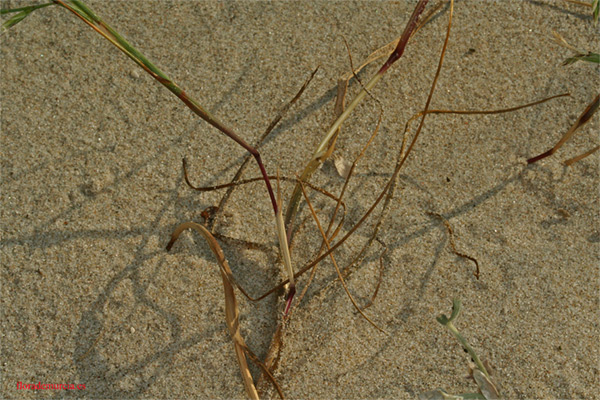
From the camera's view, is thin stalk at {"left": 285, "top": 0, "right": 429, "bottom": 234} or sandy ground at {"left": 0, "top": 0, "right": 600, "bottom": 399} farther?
sandy ground at {"left": 0, "top": 0, "right": 600, "bottom": 399}

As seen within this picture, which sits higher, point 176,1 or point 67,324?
point 176,1

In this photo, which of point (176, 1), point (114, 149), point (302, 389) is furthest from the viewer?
point (176, 1)

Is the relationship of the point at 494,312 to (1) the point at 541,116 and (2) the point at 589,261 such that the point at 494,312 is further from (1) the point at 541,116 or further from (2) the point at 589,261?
(1) the point at 541,116

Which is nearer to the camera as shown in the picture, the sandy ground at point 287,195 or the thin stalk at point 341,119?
the thin stalk at point 341,119

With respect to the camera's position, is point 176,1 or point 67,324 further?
point 176,1

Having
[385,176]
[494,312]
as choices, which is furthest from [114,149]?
[494,312]

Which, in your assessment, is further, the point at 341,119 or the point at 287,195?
the point at 287,195

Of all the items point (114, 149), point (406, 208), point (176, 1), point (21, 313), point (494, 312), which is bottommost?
point (494, 312)

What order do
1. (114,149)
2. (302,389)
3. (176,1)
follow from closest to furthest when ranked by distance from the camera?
1. (302,389)
2. (114,149)
3. (176,1)
